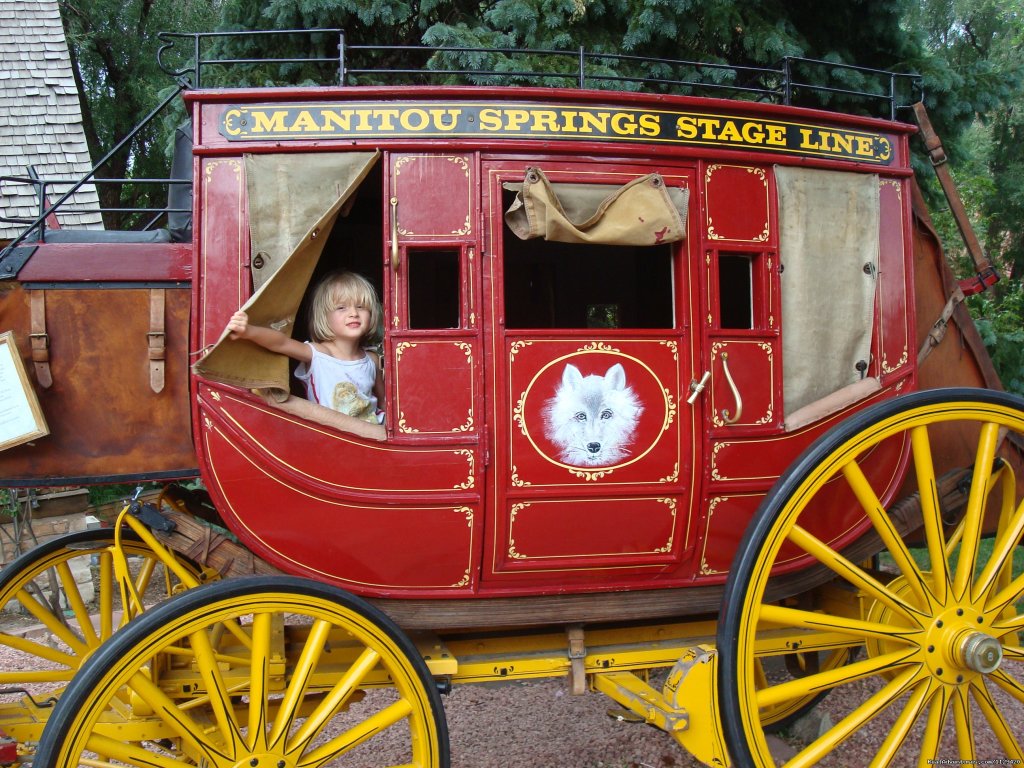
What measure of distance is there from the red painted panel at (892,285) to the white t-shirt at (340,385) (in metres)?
1.90

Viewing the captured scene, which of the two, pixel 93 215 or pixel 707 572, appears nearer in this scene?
pixel 707 572

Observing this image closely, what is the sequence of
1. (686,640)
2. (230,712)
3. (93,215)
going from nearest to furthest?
(230,712), (686,640), (93,215)

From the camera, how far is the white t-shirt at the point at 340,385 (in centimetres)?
287

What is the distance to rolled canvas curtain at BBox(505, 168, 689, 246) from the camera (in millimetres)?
2652

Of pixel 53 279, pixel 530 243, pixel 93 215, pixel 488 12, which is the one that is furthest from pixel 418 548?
pixel 93 215

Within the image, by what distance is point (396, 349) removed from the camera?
2662 millimetres

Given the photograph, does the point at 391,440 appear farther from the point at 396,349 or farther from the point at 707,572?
the point at 707,572

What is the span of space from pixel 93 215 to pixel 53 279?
17.4 ft

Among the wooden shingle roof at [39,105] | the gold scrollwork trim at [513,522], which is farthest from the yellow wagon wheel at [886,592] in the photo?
the wooden shingle roof at [39,105]

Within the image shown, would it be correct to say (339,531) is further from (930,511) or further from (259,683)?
(930,511)

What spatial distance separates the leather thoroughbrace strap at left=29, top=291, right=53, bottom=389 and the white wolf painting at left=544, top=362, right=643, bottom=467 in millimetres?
1645

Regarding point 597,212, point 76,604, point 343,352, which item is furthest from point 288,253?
point 76,604

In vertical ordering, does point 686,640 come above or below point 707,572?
below

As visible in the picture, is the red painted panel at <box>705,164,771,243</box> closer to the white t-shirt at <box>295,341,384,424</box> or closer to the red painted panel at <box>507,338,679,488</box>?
the red painted panel at <box>507,338,679,488</box>
